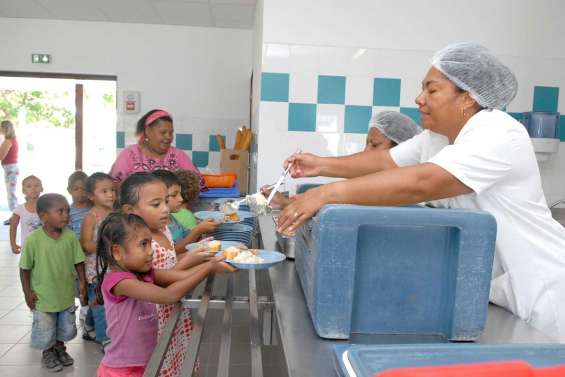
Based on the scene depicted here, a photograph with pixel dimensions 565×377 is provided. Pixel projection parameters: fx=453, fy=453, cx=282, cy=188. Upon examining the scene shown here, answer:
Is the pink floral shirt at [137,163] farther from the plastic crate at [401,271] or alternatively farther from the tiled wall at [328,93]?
the plastic crate at [401,271]

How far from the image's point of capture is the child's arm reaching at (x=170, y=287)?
1.10 metres

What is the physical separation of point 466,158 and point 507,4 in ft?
7.83

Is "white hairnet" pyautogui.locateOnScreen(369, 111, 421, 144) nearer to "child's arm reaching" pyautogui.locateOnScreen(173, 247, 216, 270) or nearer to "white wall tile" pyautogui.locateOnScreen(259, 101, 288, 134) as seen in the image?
"white wall tile" pyautogui.locateOnScreen(259, 101, 288, 134)

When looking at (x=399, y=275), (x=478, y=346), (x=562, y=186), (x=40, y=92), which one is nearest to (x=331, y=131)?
(x=562, y=186)

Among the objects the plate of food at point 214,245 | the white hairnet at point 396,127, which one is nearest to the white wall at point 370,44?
the white hairnet at point 396,127

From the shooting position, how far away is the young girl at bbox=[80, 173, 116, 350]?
2.49m

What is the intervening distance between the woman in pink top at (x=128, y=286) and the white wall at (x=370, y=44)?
1.57m

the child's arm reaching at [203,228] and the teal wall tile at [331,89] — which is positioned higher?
the teal wall tile at [331,89]

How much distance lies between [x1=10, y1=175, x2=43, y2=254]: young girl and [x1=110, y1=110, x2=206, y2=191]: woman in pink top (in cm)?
92

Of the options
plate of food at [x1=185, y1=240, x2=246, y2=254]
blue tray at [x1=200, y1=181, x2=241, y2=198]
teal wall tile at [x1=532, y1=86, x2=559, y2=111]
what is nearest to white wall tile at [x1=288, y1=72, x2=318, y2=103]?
blue tray at [x1=200, y1=181, x2=241, y2=198]

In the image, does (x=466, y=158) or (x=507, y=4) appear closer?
(x=466, y=158)

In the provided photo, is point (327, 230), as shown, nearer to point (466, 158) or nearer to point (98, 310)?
point (466, 158)

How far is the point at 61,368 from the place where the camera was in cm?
236

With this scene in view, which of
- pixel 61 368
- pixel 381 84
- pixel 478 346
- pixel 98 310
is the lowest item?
pixel 61 368
